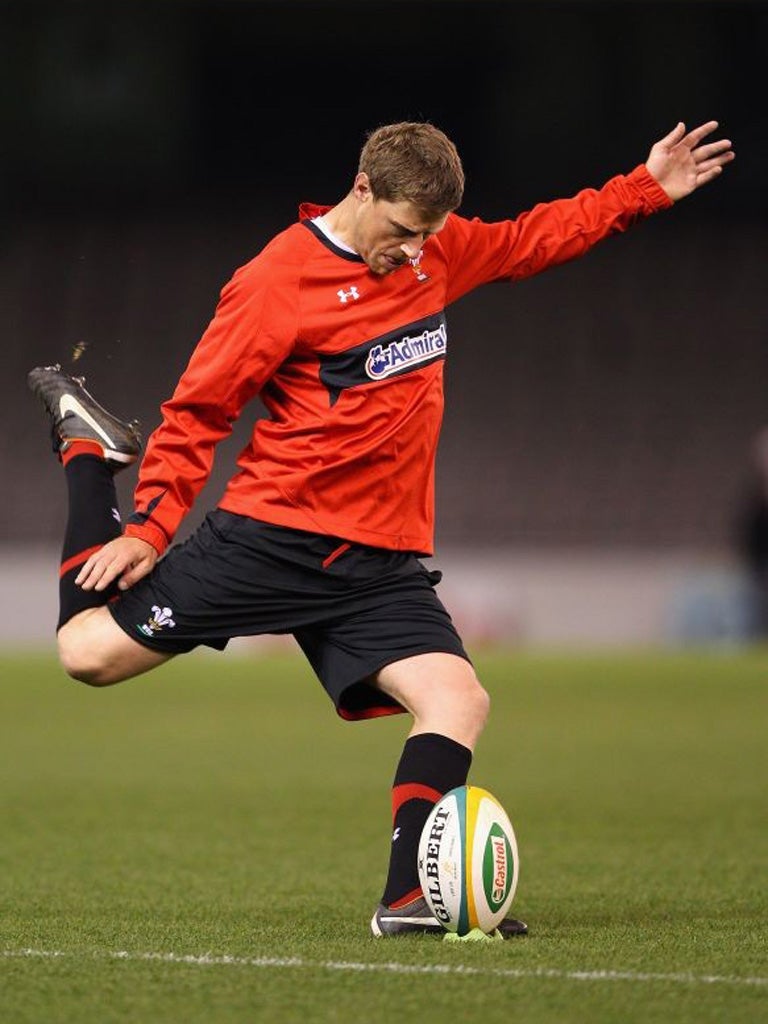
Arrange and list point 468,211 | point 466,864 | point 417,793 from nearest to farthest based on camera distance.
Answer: point 466,864 → point 417,793 → point 468,211

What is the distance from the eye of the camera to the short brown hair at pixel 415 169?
4.82 meters

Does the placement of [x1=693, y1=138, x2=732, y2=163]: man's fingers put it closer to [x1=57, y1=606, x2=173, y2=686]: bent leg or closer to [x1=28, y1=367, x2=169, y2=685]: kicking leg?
[x1=28, y1=367, x2=169, y2=685]: kicking leg

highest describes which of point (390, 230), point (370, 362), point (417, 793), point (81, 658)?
point (390, 230)

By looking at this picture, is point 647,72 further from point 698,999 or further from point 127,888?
point 698,999

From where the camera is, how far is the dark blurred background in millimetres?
22969

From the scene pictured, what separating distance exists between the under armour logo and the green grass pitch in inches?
63.8

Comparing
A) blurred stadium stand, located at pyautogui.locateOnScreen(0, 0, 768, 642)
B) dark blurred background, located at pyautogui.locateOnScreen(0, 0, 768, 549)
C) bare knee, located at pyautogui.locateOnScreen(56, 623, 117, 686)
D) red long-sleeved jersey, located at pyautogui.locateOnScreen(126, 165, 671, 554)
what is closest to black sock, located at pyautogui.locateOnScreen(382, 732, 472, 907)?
red long-sleeved jersey, located at pyautogui.locateOnScreen(126, 165, 671, 554)

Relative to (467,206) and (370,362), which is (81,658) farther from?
(467,206)

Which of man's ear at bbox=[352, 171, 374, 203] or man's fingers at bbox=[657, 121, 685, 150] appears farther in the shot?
man's fingers at bbox=[657, 121, 685, 150]

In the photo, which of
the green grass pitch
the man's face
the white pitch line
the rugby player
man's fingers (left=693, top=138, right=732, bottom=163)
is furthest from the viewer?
man's fingers (left=693, top=138, right=732, bottom=163)

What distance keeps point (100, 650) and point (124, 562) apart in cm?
25

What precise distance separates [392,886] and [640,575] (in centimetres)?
1587

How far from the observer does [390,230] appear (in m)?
4.93

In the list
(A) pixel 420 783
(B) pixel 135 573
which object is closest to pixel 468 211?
(B) pixel 135 573
